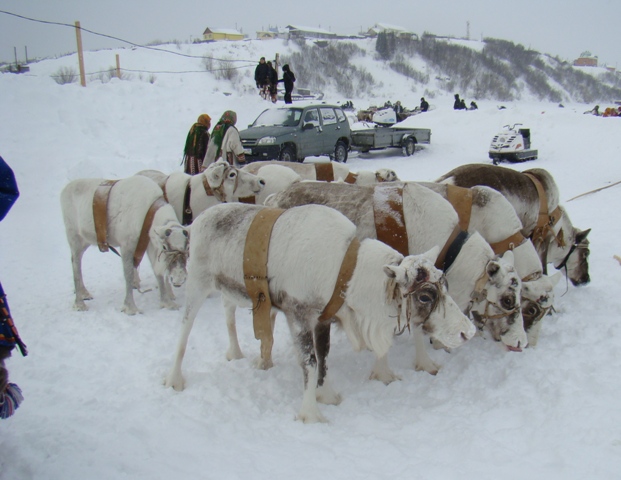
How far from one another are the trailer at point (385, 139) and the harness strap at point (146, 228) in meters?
11.2

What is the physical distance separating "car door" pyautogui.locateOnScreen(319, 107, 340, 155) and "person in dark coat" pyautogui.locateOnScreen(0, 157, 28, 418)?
12.4m

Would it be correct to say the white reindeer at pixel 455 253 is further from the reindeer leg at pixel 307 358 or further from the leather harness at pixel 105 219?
the leather harness at pixel 105 219

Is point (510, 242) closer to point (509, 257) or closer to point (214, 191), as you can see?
point (509, 257)

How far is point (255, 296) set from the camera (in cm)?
381

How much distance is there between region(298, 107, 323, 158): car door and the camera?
44.8 ft

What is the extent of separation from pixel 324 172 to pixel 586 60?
91077 mm

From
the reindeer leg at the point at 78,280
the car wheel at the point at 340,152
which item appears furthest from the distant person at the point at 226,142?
the car wheel at the point at 340,152

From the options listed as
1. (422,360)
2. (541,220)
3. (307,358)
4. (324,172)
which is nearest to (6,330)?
(307,358)

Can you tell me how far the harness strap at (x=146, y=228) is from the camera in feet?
18.5

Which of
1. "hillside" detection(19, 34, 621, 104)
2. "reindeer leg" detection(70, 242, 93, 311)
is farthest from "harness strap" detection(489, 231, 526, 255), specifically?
"hillside" detection(19, 34, 621, 104)

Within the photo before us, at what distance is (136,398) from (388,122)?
21207 mm

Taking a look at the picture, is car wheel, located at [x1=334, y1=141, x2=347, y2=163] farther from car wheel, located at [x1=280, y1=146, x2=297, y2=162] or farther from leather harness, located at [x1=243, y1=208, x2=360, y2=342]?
leather harness, located at [x1=243, y1=208, x2=360, y2=342]

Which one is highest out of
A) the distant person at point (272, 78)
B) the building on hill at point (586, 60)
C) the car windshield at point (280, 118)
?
the building on hill at point (586, 60)

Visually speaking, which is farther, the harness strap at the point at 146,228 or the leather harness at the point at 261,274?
Result: the harness strap at the point at 146,228
